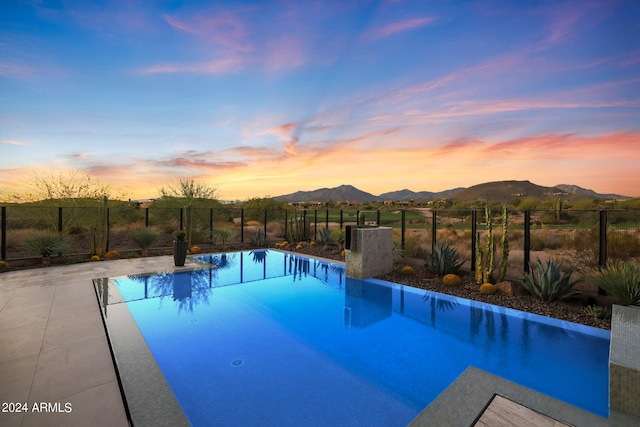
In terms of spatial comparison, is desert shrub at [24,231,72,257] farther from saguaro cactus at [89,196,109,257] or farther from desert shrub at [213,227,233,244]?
desert shrub at [213,227,233,244]

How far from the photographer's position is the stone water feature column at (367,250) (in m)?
7.42

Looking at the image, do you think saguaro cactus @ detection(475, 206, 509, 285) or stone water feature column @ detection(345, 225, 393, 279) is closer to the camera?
saguaro cactus @ detection(475, 206, 509, 285)

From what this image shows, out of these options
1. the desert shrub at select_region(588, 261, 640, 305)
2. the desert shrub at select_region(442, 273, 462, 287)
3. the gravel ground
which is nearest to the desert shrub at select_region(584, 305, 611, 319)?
the gravel ground

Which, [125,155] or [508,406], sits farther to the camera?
[125,155]

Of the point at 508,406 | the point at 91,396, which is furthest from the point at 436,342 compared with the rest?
the point at 91,396

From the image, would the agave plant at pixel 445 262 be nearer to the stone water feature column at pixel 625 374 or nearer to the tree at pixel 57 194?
the stone water feature column at pixel 625 374

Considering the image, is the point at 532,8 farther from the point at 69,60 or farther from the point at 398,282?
the point at 69,60

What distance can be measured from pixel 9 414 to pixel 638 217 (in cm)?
1254

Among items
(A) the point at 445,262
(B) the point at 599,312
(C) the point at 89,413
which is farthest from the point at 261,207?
(C) the point at 89,413

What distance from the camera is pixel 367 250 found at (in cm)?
754

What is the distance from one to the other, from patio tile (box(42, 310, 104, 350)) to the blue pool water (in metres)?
0.59

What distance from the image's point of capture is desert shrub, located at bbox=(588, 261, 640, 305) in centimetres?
450

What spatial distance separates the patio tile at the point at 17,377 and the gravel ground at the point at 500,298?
666 cm

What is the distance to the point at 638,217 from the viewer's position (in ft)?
24.8
